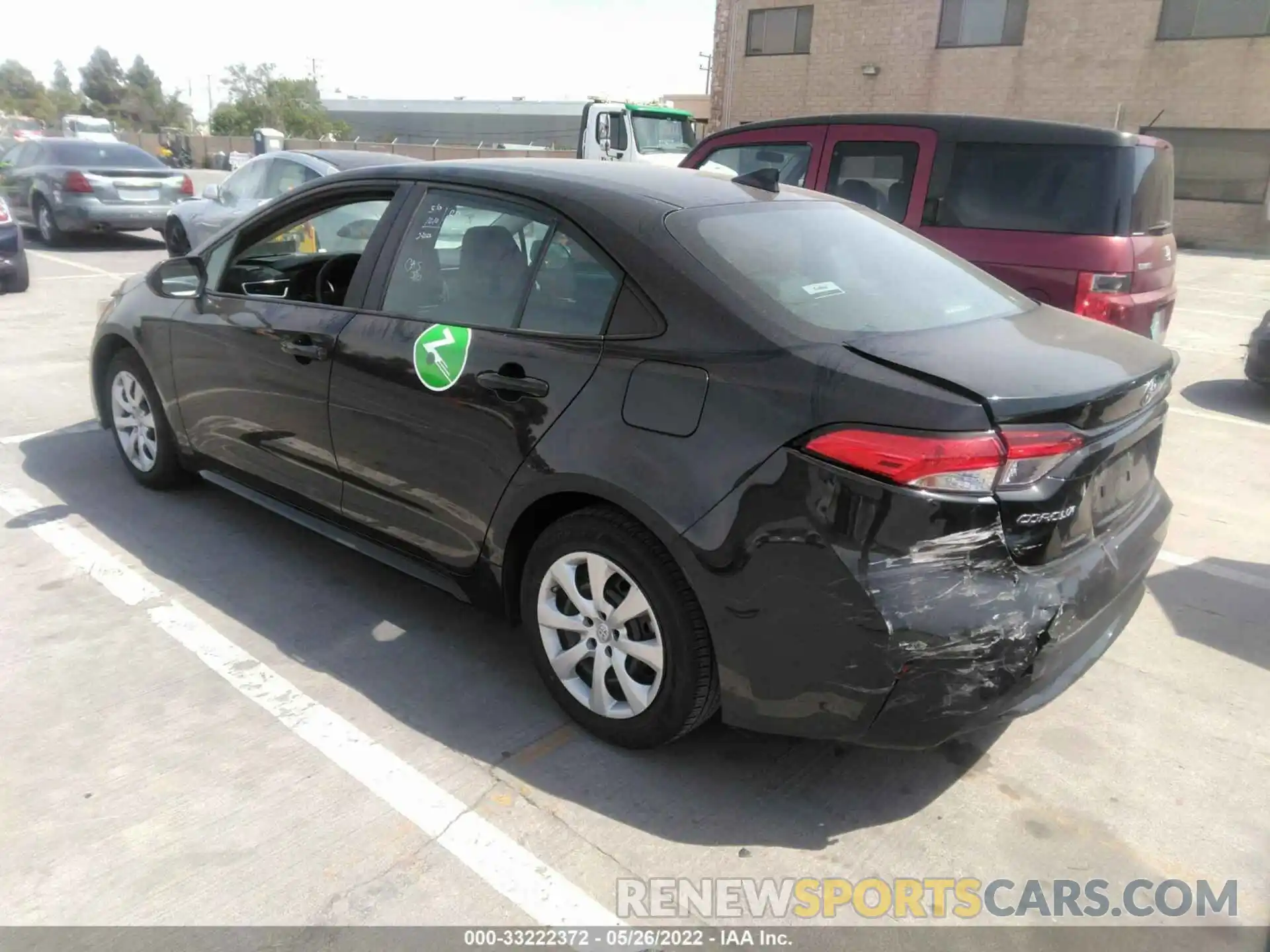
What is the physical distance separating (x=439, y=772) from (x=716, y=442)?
1.29m

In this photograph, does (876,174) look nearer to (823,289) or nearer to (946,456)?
(823,289)

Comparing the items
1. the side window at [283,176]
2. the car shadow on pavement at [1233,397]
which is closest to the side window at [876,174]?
the car shadow on pavement at [1233,397]

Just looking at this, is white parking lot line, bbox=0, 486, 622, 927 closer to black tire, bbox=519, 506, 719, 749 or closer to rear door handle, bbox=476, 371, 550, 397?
black tire, bbox=519, 506, 719, 749

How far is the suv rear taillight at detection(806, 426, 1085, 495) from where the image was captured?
2297 millimetres

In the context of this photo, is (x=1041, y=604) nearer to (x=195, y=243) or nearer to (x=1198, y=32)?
(x=195, y=243)

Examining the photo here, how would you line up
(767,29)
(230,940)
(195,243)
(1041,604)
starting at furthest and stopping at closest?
(767,29) < (195,243) < (1041,604) < (230,940)

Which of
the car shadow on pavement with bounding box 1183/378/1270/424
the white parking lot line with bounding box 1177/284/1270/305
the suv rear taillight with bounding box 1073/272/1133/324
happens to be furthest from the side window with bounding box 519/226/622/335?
the white parking lot line with bounding box 1177/284/1270/305

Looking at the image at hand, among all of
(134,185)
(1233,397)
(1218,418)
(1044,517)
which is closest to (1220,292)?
(1233,397)

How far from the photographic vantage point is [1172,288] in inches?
239

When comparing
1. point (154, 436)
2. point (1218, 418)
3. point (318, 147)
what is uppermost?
point (318, 147)

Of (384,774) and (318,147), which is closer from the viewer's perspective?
(384,774)

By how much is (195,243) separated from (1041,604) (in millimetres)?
11344

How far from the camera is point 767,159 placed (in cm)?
704

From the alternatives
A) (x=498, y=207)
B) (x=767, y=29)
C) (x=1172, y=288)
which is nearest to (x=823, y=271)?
(x=498, y=207)
